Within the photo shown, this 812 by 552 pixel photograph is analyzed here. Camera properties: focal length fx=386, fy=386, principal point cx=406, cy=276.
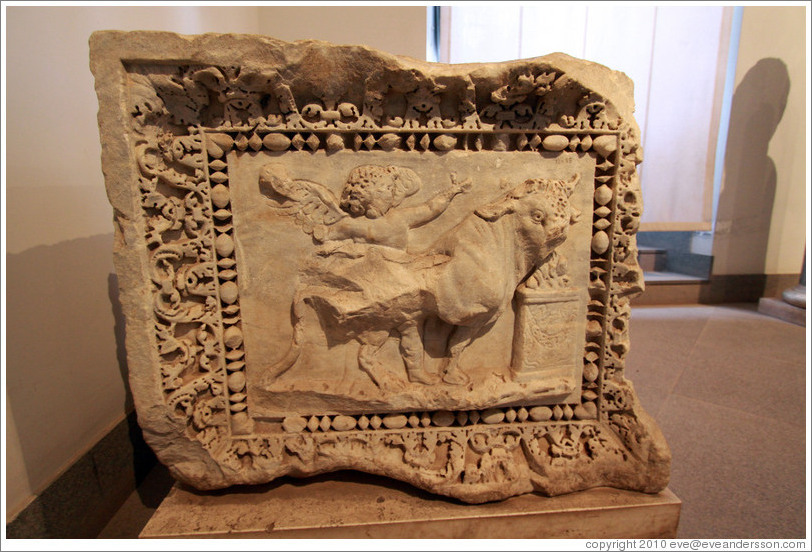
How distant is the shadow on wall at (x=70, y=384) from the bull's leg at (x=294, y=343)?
3.29 ft

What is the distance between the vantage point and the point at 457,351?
1.59 meters

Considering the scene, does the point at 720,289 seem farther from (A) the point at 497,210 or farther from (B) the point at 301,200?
(B) the point at 301,200

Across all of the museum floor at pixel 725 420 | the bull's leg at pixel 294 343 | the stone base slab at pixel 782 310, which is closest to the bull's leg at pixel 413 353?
the bull's leg at pixel 294 343

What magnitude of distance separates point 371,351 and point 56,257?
1480 millimetres

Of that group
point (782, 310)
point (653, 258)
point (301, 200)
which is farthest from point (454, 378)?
point (782, 310)

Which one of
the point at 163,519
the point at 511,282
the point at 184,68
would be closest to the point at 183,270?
the point at 184,68

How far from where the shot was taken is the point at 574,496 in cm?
162

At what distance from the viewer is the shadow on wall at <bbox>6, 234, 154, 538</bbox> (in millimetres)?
1562

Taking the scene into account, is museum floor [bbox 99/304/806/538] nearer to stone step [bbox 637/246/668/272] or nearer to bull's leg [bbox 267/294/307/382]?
stone step [bbox 637/246/668/272]

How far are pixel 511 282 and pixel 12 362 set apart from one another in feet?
6.56

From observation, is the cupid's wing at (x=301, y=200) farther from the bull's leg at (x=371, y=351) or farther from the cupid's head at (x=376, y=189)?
the bull's leg at (x=371, y=351)

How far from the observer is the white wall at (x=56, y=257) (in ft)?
5.08

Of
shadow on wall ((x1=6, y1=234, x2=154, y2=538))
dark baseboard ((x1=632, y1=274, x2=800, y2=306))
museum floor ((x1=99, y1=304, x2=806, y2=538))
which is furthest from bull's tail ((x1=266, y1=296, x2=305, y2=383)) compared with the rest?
dark baseboard ((x1=632, y1=274, x2=800, y2=306))

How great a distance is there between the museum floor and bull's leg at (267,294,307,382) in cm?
113
